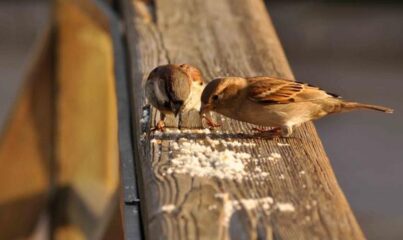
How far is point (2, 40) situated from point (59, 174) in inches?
165

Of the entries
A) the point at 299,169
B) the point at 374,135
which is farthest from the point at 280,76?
the point at 374,135

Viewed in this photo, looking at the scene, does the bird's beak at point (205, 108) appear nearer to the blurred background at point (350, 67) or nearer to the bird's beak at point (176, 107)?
the bird's beak at point (176, 107)

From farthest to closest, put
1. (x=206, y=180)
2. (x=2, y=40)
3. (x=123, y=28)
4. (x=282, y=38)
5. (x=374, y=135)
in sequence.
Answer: (x=2, y=40), (x=282, y=38), (x=374, y=135), (x=123, y=28), (x=206, y=180)

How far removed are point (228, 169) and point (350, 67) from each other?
5.61m

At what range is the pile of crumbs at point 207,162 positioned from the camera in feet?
7.75

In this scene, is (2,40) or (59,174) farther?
(2,40)

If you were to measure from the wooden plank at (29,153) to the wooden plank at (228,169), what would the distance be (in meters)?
1.02

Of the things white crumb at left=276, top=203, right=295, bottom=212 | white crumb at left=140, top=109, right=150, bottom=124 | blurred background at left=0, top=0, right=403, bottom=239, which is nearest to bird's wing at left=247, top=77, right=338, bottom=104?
white crumb at left=140, top=109, right=150, bottom=124

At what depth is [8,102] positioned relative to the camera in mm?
8023

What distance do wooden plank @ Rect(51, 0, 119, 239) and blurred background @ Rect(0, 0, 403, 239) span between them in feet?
8.41

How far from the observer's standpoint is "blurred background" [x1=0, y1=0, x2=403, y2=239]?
7004mm

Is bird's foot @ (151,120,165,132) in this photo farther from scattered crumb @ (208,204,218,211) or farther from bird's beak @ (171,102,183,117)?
scattered crumb @ (208,204,218,211)

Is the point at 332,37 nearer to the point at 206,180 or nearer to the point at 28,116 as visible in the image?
the point at 28,116

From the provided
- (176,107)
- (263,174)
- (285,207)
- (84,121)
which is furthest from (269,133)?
(84,121)
